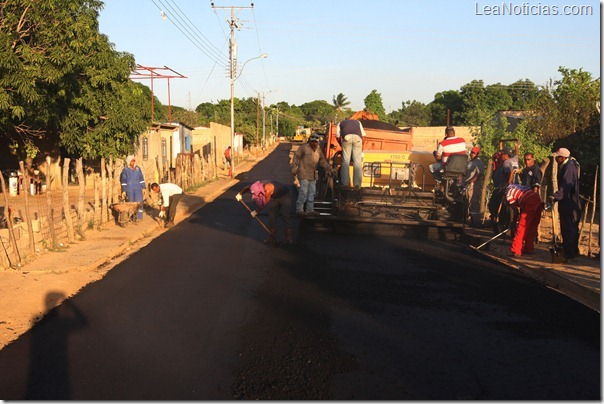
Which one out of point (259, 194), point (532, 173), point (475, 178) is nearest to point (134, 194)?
point (259, 194)

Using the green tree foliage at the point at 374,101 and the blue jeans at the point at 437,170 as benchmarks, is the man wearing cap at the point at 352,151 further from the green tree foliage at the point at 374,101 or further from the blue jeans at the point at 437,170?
the green tree foliage at the point at 374,101

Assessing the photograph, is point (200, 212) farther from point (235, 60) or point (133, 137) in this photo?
point (235, 60)

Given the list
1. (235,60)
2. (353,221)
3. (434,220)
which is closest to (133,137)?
(353,221)

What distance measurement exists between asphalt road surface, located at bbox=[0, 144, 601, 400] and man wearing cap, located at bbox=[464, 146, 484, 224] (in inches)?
181

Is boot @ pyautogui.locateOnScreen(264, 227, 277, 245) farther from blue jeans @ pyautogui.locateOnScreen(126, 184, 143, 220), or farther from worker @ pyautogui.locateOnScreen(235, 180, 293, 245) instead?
blue jeans @ pyautogui.locateOnScreen(126, 184, 143, 220)

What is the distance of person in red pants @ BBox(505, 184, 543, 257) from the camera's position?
418 inches

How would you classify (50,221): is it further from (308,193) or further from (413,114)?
(413,114)

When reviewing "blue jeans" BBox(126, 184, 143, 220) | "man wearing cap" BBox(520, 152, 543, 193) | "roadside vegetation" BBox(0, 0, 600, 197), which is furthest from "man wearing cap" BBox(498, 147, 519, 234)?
"blue jeans" BBox(126, 184, 143, 220)

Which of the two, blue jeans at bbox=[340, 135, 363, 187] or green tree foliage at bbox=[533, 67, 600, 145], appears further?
green tree foliage at bbox=[533, 67, 600, 145]

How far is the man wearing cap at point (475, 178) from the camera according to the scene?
14375 mm

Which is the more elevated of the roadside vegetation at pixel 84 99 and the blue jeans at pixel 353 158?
the roadside vegetation at pixel 84 99

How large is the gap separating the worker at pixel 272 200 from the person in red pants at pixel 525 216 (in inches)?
165

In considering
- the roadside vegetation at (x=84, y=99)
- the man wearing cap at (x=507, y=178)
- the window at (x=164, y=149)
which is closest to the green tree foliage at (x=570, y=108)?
the roadside vegetation at (x=84, y=99)

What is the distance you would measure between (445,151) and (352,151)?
200 cm
